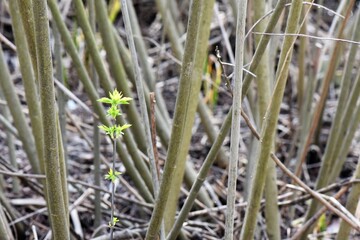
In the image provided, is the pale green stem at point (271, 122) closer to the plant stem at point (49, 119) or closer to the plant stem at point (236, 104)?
the plant stem at point (236, 104)

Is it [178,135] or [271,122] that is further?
[271,122]

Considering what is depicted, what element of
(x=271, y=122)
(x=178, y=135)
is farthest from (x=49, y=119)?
(x=271, y=122)

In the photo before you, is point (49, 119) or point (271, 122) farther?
point (271, 122)

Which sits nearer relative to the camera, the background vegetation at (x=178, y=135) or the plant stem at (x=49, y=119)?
the plant stem at (x=49, y=119)

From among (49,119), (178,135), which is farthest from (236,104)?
(49,119)

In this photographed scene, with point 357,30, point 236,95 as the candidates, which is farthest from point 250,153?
point 236,95

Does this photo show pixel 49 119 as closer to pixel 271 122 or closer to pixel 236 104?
pixel 236 104

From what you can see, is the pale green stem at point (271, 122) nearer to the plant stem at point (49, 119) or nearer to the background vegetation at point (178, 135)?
the background vegetation at point (178, 135)

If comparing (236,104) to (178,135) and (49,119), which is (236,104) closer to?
(178,135)

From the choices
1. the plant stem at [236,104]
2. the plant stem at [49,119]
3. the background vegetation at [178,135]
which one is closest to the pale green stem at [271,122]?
the background vegetation at [178,135]
